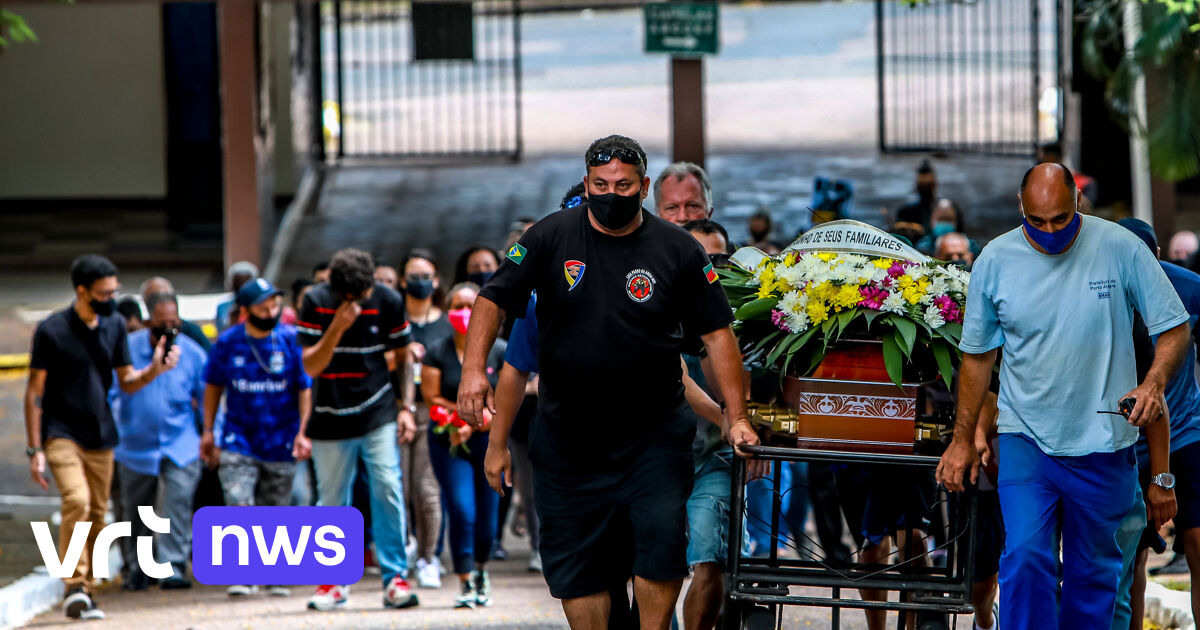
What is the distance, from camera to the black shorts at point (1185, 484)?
6660 mm

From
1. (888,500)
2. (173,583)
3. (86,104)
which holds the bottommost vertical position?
(173,583)

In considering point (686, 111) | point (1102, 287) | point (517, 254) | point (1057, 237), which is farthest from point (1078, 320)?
point (686, 111)

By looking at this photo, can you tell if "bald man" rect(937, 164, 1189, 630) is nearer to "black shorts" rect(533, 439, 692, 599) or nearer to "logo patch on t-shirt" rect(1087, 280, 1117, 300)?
"logo patch on t-shirt" rect(1087, 280, 1117, 300)

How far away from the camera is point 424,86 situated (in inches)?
915

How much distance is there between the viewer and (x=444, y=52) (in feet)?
60.3

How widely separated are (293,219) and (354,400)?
10179mm

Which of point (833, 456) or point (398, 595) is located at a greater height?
point (833, 456)

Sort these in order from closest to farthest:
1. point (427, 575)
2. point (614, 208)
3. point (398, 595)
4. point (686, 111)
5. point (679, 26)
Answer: point (614, 208) < point (398, 595) < point (427, 575) < point (679, 26) < point (686, 111)

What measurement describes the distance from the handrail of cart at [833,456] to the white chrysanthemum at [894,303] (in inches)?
20.2

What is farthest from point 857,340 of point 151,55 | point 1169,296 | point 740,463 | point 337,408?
point 151,55

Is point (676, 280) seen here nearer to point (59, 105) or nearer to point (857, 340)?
point (857, 340)

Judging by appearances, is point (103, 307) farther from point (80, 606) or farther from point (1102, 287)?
point (1102, 287)

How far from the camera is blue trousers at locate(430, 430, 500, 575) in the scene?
29.2 ft

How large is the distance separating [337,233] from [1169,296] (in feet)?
45.0
